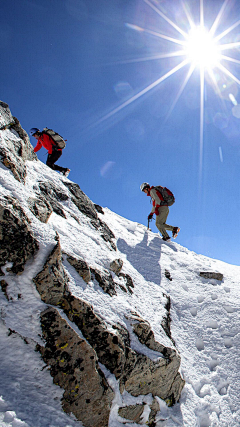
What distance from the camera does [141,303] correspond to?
5285mm

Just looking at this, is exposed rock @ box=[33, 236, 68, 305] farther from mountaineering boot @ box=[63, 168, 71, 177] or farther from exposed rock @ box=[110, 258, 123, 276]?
mountaineering boot @ box=[63, 168, 71, 177]

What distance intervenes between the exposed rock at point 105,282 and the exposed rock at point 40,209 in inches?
64.6

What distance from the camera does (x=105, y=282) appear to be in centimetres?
481

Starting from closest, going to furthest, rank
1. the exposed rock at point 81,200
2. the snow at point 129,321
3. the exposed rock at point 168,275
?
the snow at point 129,321, the exposed rock at point 168,275, the exposed rock at point 81,200

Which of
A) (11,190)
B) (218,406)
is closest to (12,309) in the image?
(11,190)

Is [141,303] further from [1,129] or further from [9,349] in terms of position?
[1,129]

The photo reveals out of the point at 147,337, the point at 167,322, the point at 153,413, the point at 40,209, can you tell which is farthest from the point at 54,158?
the point at 153,413

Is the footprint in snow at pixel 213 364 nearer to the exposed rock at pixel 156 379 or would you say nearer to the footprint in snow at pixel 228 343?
the footprint in snow at pixel 228 343

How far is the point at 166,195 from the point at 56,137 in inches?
240

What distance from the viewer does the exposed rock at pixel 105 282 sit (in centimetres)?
465

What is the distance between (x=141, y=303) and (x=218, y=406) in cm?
237

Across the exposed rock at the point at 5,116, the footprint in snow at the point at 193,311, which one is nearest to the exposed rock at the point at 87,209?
the exposed rock at the point at 5,116

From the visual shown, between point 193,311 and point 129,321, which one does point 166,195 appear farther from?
point 129,321

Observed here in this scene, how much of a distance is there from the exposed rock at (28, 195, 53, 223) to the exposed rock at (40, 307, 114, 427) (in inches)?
83.3
